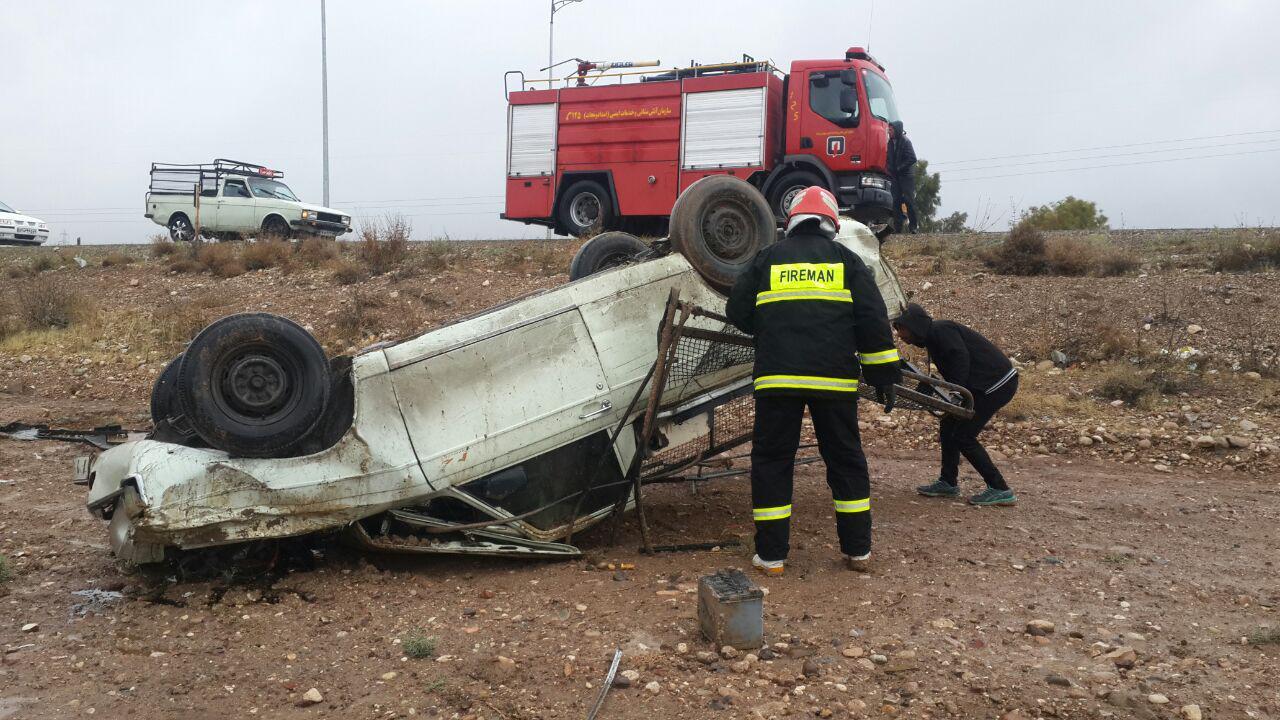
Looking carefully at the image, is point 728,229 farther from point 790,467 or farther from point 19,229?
point 19,229

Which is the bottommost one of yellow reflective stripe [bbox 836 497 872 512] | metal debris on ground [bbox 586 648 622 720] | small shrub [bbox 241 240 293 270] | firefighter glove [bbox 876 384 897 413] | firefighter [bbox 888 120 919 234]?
metal debris on ground [bbox 586 648 622 720]

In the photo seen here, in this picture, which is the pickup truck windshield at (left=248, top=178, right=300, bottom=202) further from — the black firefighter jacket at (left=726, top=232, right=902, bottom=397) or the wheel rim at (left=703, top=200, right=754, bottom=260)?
the black firefighter jacket at (left=726, top=232, right=902, bottom=397)

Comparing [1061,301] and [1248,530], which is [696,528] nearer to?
[1248,530]

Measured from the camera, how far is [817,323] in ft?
13.3

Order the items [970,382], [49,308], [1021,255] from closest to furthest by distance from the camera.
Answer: [970,382] → [1021,255] → [49,308]

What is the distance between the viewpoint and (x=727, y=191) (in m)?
4.72

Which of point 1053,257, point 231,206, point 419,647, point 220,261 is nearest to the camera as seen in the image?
Answer: point 419,647

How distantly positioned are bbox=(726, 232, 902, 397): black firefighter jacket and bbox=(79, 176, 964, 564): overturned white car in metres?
0.42

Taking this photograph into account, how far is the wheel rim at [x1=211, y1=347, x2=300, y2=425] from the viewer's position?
3.77 meters

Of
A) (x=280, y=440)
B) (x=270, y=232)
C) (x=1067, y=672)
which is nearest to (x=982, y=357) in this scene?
(x=1067, y=672)

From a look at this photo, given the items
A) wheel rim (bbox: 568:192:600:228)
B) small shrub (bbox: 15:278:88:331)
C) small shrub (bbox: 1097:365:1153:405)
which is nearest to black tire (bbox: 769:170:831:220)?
wheel rim (bbox: 568:192:600:228)

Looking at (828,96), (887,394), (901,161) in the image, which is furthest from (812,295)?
(901,161)

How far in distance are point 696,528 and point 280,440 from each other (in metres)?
2.19

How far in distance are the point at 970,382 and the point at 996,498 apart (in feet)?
2.20
